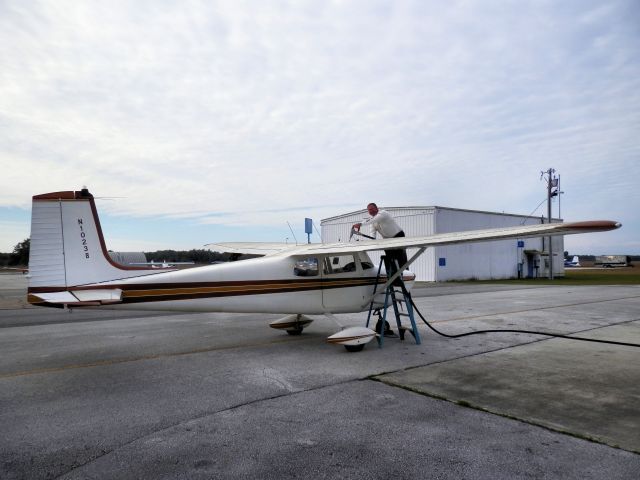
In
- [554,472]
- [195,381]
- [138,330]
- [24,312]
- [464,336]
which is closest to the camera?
[554,472]

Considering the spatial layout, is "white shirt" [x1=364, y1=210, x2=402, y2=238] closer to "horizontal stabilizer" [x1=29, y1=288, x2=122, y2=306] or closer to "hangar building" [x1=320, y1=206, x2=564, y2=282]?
"horizontal stabilizer" [x1=29, y1=288, x2=122, y2=306]

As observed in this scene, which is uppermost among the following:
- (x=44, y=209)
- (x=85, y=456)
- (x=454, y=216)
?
(x=454, y=216)

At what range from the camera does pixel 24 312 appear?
15375 mm

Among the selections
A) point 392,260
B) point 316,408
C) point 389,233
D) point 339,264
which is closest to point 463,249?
point 389,233

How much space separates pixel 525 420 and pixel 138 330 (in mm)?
9762

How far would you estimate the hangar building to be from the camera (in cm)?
3312

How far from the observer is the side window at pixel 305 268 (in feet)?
29.5

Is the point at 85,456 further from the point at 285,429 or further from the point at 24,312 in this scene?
the point at 24,312

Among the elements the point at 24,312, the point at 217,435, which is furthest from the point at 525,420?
the point at 24,312

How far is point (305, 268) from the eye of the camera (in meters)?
9.06

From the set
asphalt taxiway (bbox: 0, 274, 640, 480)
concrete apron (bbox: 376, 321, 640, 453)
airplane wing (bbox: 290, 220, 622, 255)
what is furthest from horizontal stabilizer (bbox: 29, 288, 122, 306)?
concrete apron (bbox: 376, 321, 640, 453)

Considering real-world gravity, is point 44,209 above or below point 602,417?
above

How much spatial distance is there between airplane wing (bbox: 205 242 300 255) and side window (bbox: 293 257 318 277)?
313 centimetres

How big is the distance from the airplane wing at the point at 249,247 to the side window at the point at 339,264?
3.02 metres
